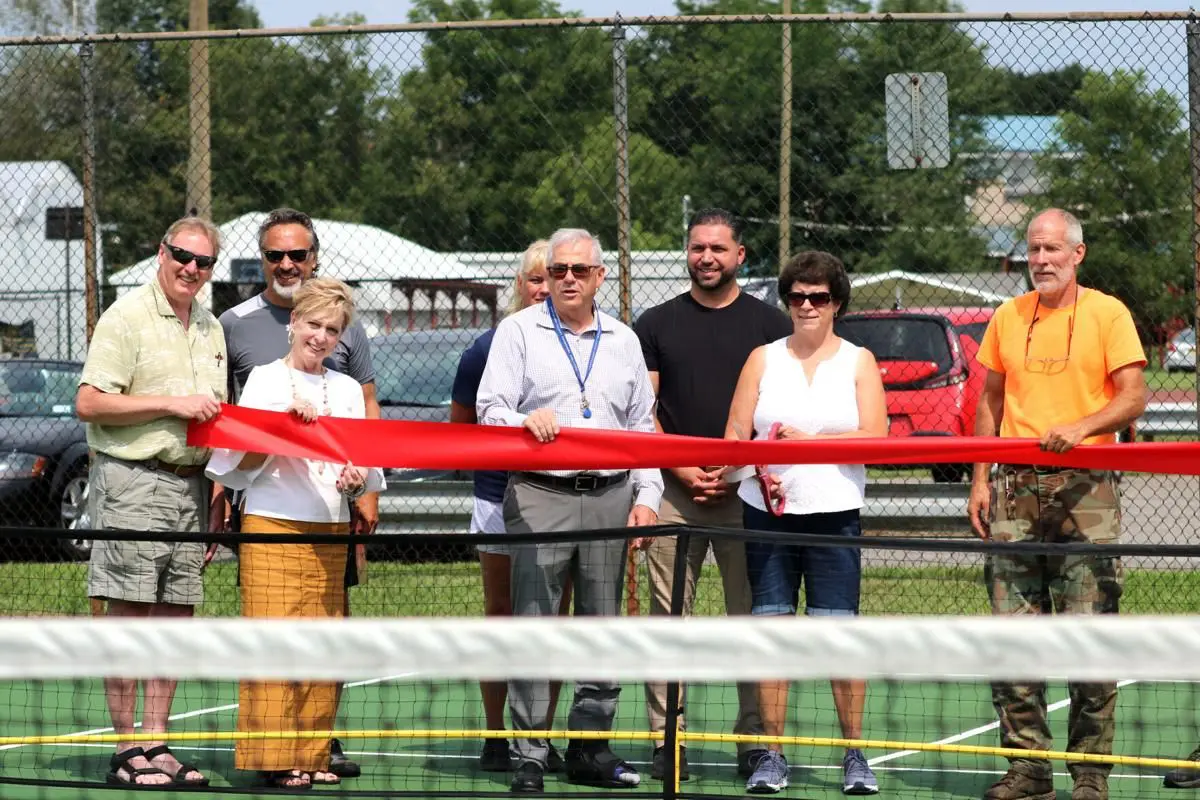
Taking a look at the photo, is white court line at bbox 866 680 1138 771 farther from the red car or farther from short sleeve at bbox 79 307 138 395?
the red car

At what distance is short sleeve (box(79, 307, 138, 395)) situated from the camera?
18.3 ft

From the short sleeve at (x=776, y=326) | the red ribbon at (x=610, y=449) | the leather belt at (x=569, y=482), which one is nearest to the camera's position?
the red ribbon at (x=610, y=449)

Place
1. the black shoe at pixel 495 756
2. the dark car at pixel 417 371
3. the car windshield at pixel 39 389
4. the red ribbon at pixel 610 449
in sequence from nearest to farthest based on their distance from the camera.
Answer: the red ribbon at pixel 610 449, the black shoe at pixel 495 756, the dark car at pixel 417 371, the car windshield at pixel 39 389

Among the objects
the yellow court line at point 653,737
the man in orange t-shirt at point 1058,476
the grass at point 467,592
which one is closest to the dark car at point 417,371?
the grass at point 467,592

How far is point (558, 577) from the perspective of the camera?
18.4ft

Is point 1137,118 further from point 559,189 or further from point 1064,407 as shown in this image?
point 1064,407

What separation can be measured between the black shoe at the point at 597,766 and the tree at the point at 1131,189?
4.12 meters

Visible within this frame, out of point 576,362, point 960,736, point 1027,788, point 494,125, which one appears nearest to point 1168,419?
point 960,736

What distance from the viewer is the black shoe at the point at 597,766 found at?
5551mm

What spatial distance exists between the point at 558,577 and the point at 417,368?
6448 mm

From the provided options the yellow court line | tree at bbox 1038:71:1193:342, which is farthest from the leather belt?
tree at bbox 1038:71:1193:342

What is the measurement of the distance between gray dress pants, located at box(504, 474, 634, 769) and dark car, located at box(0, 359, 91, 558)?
5.84 m

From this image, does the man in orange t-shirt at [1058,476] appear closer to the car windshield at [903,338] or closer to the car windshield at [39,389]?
the car windshield at [903,338]

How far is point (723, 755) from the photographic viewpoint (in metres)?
6.13
